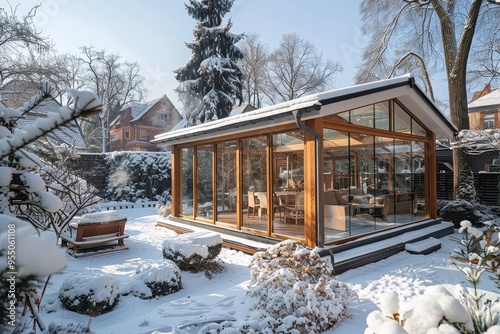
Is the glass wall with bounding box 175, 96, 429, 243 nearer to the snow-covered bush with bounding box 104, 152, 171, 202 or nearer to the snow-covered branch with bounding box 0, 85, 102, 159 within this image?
the snow-covered branch with bounding box 0, 85, 102, 159

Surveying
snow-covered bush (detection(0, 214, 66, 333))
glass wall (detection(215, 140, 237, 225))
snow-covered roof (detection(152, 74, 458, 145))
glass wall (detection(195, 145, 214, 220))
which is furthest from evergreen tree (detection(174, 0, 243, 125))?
snow-covered bush (detection(0, 214, 66, 333))

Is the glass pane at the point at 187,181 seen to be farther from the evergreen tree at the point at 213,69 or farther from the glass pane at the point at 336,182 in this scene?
the evergreen tree at the point at 213,69

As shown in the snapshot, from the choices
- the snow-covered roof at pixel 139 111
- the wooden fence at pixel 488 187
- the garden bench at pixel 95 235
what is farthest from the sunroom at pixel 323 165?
the snow-covered roof at pixel 139 111

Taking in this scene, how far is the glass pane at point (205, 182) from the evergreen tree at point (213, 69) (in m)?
10.2

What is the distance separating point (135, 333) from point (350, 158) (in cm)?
557

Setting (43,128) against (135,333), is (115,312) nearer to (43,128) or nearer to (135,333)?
(135,333)

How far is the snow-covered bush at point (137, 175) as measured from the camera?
50.6 feet

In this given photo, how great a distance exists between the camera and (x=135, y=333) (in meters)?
3.44

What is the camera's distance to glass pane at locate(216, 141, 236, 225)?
795cm

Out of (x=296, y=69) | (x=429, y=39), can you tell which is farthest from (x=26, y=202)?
(x=296, y=69)

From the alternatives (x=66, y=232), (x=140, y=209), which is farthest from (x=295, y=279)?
(x=140, y=209)

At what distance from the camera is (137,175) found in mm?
15875

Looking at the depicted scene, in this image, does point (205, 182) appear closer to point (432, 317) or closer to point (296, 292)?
point (296, 292)

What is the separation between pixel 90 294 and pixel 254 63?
26.7 metres
